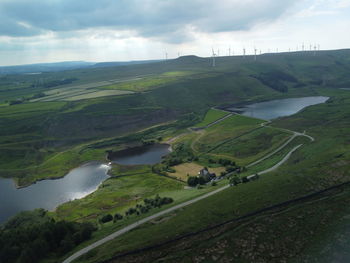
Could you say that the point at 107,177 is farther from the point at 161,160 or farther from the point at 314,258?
the point at 314,258

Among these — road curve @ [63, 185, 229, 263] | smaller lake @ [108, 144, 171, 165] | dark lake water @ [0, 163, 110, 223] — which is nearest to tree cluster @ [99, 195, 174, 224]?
road curve @ [63, 185, 229, 263]

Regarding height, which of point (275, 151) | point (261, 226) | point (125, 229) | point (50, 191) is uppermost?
point (261, 226)

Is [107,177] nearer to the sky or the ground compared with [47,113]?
nearer to the ground

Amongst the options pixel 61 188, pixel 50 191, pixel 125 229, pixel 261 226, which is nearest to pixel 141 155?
pixel 61 188

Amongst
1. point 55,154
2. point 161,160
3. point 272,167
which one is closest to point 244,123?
point 161,160

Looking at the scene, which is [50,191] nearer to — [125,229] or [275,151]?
[125,229]

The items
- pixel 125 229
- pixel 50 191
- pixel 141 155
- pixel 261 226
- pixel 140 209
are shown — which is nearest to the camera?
pixel 261 226

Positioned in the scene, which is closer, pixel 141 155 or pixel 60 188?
pixel 60 188
